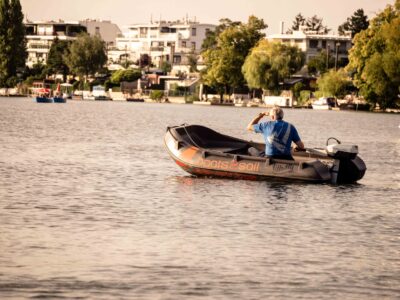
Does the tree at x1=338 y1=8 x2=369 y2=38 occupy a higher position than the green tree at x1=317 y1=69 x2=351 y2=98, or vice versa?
the tree at x1=338 y1=8 x2=369 y2=38

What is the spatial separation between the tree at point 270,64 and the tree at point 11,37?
131ft

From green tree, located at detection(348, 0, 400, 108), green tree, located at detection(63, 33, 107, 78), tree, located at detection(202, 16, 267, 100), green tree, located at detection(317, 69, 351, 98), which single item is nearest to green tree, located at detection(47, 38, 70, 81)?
green tree, located at detection(63, 33, 107, 78)

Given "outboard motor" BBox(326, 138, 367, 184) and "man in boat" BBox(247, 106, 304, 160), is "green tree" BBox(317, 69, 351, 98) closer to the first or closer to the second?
"outboard motor" BBox(326, 138, 367, 184)

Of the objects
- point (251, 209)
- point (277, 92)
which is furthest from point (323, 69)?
point (251, 209)

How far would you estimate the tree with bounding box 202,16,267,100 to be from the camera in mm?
145000

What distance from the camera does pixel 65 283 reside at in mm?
15758

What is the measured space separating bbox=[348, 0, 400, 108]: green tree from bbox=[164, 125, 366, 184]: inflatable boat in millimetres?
78071

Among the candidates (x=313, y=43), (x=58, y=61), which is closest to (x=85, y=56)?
(x=58, y=61)

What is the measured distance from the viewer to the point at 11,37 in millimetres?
160250

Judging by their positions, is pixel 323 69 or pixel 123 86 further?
pixel 123 86

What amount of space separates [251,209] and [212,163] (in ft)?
16.4

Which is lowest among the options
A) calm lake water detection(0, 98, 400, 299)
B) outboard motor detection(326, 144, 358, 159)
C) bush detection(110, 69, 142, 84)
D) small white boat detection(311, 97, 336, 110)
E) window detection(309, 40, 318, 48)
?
small white boat detection(311, 97, 336, 110)

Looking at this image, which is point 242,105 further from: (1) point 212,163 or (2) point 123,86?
(1) point 212,163

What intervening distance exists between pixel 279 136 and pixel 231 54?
11750cm
